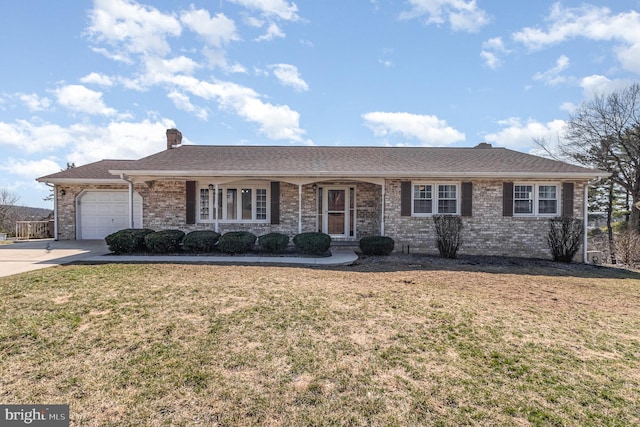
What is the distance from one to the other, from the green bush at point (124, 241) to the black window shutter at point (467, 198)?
440 inches

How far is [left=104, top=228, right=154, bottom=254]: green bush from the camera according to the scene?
9.77 metres

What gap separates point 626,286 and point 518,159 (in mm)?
7002

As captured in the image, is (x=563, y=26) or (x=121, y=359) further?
(x=563, y=26)

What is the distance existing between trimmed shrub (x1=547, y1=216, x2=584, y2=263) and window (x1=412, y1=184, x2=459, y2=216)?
3.26 metres

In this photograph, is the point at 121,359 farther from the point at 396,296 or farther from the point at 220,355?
the point at 396,296

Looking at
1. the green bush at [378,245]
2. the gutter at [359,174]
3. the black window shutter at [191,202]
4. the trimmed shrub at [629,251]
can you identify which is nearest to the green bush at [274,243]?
the gutter at [359,174]

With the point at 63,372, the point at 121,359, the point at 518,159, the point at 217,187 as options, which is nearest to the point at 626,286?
the point at 518,159

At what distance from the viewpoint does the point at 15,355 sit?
3363 mm

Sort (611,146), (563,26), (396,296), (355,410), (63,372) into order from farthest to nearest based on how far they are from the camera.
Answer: (611,146) < (563,26) < (396,296) < (63,372) < (355,410)

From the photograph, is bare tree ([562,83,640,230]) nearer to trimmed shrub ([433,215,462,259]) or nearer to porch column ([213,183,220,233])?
trimmed shrub ([433,215,462,259])

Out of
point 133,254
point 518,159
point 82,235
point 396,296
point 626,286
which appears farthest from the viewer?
point 82,235

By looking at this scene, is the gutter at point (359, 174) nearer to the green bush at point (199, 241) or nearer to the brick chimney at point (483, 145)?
the green bush at point (199, 241)

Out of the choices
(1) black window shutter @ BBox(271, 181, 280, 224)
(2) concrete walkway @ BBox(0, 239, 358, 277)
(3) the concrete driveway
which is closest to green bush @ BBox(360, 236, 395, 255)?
(2) concrete walkway @ BBox(0, 239, 358, 277)

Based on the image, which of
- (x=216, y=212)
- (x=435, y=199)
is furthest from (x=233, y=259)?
(x=435, y=199)
